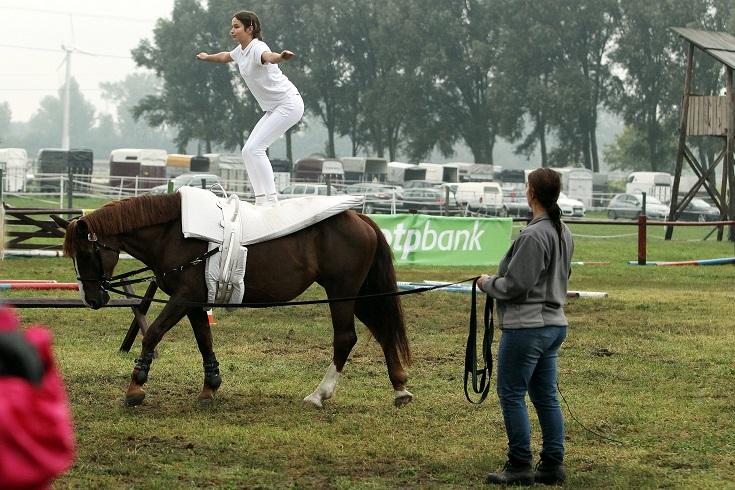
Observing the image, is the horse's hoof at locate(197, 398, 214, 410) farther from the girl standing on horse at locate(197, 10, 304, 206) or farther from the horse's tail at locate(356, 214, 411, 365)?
the girl standing on horse at locate(197, 10, 304, 206)

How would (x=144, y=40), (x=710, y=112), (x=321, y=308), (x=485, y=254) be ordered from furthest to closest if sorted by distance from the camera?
(x=144, y=40) → (x=710, y=112) → (x=485, y=254) → (x=321, y=308)

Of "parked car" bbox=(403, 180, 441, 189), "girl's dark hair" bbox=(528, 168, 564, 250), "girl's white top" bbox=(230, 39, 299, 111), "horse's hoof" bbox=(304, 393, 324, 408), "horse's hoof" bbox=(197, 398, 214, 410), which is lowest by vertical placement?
"horse's hoof" bbox=(197, 398, 214, 410)

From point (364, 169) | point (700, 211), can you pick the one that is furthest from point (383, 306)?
point (364, 169)

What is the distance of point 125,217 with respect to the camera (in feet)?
26.7

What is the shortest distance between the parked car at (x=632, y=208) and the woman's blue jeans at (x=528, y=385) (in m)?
45.7

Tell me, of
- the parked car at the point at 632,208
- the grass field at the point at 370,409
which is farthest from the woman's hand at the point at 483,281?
the parked car at the point at 632,208

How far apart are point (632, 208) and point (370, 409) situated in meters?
44.7

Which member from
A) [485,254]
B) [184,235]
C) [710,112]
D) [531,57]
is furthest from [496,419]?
[531,57]

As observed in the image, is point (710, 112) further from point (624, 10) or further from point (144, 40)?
point (144, 40)

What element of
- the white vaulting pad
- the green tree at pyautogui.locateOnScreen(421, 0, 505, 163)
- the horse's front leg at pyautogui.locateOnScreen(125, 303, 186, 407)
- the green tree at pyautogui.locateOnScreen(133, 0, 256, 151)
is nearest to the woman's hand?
the white vaulting pad

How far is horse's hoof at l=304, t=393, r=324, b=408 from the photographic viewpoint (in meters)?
8.23

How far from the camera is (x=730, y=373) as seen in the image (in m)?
9.79

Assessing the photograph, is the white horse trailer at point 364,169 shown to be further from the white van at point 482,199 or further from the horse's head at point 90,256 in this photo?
the horse's head at point 90,256

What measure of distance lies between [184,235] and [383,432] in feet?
6.83
